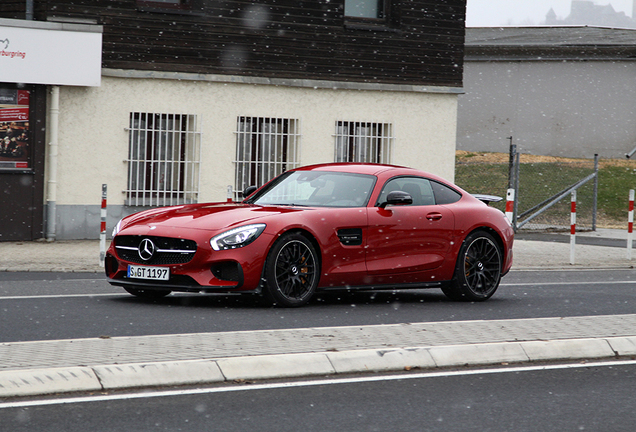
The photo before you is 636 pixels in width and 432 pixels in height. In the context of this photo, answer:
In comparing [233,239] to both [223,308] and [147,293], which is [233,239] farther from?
[147,293]

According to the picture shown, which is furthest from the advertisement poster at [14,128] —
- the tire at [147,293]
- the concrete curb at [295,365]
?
the concrete curb at [295,365]

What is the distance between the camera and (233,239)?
29.4ft

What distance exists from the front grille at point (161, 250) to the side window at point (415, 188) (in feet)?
7.57

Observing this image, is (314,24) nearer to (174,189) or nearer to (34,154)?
(174,189)

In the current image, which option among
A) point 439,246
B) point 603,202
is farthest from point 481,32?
point 439,246

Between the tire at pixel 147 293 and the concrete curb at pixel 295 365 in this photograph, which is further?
the tire at pixel 147 293

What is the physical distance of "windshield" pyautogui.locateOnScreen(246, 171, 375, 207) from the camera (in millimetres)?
9984

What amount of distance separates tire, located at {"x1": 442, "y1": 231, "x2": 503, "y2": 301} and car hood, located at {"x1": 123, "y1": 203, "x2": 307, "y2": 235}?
2029 mm

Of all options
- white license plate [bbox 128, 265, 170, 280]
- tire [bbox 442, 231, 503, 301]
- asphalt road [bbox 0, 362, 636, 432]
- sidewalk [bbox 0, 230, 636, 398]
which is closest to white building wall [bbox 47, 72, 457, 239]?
white license plate [bbox 128, 265, 170, 280]

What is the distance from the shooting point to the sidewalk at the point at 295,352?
6023mm

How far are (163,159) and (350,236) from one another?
31.3 ft

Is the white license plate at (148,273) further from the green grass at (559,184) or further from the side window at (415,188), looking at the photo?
the green grass at (559,184)

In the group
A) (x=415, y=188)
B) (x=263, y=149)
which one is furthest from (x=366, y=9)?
(x=415, y=188)

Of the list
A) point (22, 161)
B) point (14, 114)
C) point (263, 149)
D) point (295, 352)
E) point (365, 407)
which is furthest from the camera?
point (263, 149)
